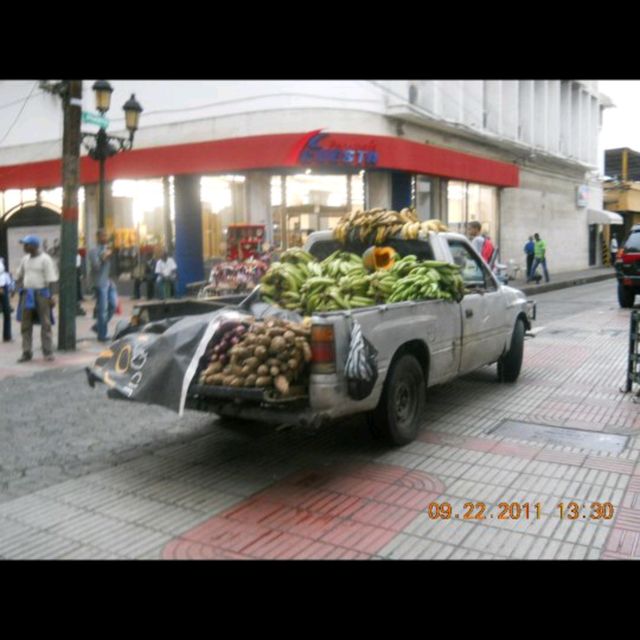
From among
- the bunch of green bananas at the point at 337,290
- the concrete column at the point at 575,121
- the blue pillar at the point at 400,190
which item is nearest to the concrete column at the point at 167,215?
the blue pillar at the point at 400,190

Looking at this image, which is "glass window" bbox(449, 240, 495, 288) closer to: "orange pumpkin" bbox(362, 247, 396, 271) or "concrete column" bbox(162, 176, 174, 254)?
"orange pumpkin" bbox(362, 247, 396, 271)

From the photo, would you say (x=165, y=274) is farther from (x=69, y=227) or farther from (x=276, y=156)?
(x=69, y=227)

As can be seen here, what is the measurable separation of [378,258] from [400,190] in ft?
44.5

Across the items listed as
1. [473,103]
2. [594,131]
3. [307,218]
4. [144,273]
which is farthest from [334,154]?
[594,131]

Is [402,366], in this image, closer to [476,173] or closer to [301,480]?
[301,480]

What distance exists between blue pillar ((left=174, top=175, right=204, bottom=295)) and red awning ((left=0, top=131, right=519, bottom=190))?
107 centimetres

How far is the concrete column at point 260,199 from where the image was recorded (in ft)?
62.7

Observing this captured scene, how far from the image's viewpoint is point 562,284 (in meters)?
25.9

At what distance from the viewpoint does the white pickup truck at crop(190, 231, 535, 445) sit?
4.96 meters

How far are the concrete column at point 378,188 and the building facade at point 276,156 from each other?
0.10 feet

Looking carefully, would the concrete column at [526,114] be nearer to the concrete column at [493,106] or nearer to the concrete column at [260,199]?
the concrete column at [493,106]
